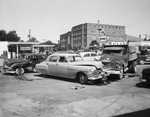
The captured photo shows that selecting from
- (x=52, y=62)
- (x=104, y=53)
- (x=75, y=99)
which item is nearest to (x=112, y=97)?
(x=75, y=99)

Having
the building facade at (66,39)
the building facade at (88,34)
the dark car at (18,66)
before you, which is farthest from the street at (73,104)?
the building facade at (66,39)

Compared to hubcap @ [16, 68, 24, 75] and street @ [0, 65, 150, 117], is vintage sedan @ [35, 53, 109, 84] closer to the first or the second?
street @ [0, 65, 150, 117]

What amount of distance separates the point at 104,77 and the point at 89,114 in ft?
15.2

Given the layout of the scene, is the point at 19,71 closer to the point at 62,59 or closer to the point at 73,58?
the point at 62,59

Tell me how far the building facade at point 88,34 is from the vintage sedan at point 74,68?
74.8m

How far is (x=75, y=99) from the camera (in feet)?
20.2

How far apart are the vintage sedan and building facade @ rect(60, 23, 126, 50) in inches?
2944

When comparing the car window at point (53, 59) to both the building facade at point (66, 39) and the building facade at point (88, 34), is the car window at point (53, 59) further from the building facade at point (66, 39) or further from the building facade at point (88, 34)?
the building facade at point (66, 39)

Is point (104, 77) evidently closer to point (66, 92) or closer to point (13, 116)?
point (66, 92)

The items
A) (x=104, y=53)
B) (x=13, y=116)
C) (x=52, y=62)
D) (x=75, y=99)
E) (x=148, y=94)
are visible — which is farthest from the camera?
(x=104, y=53)

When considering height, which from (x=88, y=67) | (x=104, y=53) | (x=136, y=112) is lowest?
(x=136, y=112)

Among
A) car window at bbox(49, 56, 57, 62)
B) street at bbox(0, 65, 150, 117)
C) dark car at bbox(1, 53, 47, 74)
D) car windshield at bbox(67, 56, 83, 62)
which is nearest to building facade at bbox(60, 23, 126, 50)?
dark car at bbox(1, 53, 47, 74)

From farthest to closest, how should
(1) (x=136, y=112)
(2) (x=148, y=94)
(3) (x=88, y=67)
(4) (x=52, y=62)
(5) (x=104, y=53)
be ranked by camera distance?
(5) (x=104, y=53) → (4) (x=52, y=62) → (3) (x=88, y=67) → (2) (x=148, y=94) → (1) (x=136, y=112)

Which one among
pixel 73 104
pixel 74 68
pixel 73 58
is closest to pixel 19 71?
pixel 73 58
